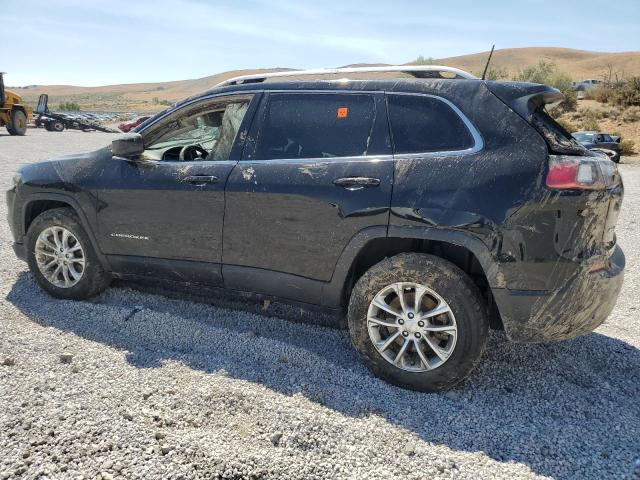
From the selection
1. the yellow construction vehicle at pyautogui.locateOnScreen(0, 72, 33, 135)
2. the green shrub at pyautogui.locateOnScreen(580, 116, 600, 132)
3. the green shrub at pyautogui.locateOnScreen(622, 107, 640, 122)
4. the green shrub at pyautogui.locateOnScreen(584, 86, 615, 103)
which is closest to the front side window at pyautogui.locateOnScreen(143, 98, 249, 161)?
the yellow construction vehicle at pyautogui.locateOnScreen(0, 72, 33, 135)

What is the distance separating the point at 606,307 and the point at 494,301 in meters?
0.65

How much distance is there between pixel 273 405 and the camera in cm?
288

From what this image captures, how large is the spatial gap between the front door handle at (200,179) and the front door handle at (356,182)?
2.99 feet

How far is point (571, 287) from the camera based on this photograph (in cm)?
284

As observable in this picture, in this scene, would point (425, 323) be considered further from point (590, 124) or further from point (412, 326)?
point (590, 124)

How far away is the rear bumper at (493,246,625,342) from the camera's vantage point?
112 inches

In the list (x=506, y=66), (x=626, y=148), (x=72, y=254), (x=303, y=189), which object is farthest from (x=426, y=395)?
(x=506, y=66)

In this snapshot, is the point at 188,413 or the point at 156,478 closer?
the point at 156,478

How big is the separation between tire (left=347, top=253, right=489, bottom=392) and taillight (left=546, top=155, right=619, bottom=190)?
2.33 ft

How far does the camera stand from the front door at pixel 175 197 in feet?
11.9

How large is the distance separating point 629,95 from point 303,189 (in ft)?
118

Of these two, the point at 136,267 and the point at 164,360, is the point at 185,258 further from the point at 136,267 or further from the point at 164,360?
the point at 164,360

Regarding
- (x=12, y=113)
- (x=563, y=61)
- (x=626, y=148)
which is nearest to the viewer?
(x=626, y=148)

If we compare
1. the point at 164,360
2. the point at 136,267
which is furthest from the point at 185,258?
the point at 164,360
